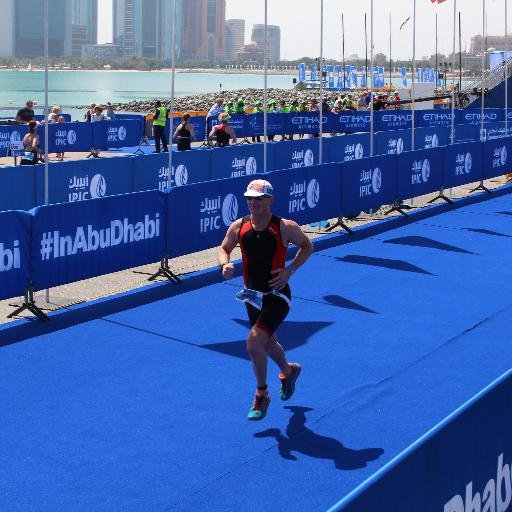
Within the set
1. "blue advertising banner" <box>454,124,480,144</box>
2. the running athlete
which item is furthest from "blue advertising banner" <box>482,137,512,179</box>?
the running athlete

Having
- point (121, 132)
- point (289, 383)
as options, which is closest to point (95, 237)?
point (289, 383)

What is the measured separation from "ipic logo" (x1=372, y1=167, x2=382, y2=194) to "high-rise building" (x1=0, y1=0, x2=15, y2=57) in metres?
8.26

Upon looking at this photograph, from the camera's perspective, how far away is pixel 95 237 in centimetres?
1323

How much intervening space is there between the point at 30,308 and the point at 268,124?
31661mm

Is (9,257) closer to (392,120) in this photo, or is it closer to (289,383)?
(289,383)

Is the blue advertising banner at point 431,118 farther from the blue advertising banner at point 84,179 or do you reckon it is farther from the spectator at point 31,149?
the blue advertising banner at point 84,179

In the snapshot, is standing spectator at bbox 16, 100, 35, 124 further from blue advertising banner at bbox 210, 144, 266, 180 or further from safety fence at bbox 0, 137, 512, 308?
safety fence at bbox 0, 137, 512, 308

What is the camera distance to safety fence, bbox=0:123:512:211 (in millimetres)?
18609

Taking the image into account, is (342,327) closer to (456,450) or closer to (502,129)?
(456,450)

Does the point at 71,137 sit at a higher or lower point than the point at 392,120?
lower

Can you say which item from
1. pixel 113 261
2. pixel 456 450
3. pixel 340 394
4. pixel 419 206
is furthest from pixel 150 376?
pixel 419 206

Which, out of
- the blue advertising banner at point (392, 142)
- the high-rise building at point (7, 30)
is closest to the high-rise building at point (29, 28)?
the high-rise building at point (7, 30)

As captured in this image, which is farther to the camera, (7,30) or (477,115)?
(477,115)

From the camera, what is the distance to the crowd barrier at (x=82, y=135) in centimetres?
3219
